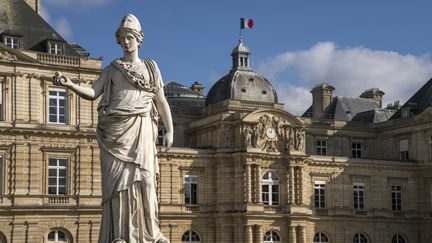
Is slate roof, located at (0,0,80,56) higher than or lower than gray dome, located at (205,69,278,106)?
higher

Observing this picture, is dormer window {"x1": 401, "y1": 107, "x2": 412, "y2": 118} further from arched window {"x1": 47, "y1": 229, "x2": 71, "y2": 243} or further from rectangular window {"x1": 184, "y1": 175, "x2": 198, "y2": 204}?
arched window {"x1": 47, "y1": 229, "x2": 71, "y2": 243}

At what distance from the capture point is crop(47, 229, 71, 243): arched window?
44.4 m

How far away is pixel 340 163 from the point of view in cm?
5778

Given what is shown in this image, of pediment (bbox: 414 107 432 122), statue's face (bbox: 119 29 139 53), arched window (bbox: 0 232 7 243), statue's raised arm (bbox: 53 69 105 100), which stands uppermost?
pediment (bbox: 414 107 432 122)

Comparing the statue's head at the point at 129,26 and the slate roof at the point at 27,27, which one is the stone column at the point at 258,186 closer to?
the slate roof at the point at 27,27

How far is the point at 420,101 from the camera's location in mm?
63094

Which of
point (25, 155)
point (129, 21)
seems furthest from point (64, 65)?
point (129, 21)

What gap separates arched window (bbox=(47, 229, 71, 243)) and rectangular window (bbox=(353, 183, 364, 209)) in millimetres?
22379

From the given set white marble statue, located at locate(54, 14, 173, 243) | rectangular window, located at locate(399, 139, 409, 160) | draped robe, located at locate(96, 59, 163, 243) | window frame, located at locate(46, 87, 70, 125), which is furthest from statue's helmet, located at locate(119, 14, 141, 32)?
rectangular window, located at locate(399, 139, 409, 160)

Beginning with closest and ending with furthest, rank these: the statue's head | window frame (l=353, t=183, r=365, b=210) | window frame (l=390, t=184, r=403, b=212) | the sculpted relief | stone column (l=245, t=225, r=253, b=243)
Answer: the statue's head → stone column (l=245, t=225, r=253, b=243) → the sculpted relief → window frame (l=353, t=183, r=365, b=210) → window frame (l=390, t=184, r=403, b=212)

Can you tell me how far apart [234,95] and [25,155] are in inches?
679

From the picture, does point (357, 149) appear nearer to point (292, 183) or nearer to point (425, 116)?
point (425, 116)

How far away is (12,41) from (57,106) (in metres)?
4.18

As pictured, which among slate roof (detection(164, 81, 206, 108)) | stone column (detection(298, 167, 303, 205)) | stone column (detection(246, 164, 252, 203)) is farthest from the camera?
slate roof (detection(164, 81, 206, 108))
